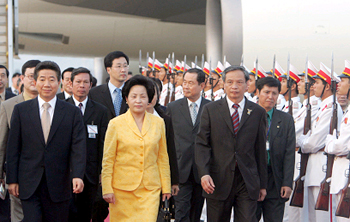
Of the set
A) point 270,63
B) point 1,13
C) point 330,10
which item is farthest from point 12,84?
point 330,10

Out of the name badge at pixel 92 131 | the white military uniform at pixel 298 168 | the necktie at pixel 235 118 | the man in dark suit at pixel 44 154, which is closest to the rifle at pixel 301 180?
the white military uniform at pixel 298 168

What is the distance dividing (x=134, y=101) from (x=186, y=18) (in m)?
7.06

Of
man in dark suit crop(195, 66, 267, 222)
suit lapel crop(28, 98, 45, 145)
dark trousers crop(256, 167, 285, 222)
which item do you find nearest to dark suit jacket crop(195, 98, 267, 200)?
man in dark suit crop(195, 66, 267, 222)

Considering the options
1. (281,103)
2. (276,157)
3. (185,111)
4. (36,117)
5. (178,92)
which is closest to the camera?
(36,117)

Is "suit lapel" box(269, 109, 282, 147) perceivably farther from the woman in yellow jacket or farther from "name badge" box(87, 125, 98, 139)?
"name badge" box(87, 125, 98, 139)

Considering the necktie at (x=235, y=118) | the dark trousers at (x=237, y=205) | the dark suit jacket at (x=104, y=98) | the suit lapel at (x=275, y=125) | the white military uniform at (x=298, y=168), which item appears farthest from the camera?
the white military uniform at (x=298, y=168)

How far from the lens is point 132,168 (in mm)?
2953

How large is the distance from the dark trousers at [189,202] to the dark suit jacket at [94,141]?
0.74 meters

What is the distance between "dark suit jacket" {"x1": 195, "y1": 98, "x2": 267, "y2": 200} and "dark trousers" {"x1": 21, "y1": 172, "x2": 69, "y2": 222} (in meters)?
0.95

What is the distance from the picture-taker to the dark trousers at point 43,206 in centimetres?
297

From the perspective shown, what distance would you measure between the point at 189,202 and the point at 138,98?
141cm

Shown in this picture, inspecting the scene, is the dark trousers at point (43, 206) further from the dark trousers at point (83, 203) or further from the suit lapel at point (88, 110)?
the suit lapel at point (88, 110)

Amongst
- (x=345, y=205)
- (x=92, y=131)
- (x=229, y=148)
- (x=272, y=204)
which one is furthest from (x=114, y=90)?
(x=345, y=205)

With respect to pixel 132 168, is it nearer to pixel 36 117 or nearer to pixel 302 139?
pixel 36 117
